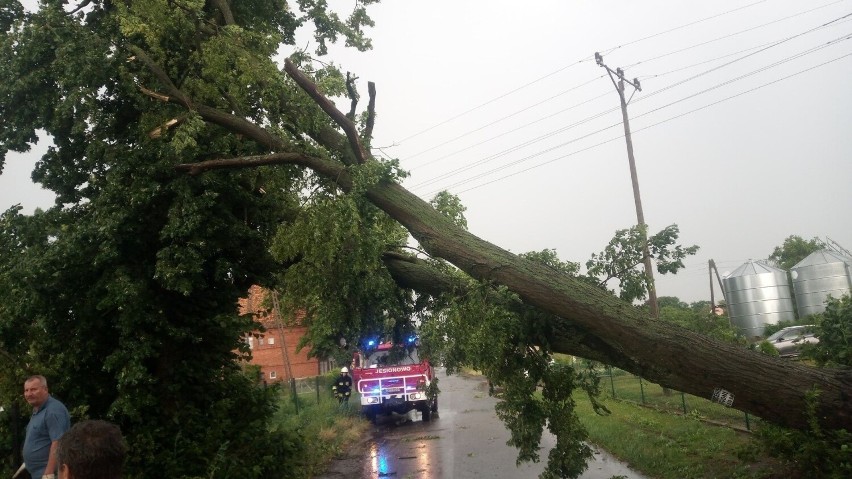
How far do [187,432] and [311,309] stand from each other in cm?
293

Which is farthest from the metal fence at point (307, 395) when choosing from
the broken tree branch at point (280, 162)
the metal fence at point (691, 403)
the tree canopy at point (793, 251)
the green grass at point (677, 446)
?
the tree canopy at point (793, 251)

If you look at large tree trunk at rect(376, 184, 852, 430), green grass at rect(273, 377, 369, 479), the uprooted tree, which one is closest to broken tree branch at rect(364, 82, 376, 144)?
the uprooted tree

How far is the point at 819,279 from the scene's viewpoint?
116ft

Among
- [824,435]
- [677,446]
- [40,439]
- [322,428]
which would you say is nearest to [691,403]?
[677,446]

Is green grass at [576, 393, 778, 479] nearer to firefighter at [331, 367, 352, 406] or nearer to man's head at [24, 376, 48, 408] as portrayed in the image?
man's head at [24, 376, 48, 408]

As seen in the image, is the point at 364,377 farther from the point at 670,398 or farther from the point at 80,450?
the point at 80,450

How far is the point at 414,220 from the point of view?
29.9 feet

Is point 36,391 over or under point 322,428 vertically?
over

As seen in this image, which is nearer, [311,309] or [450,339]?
[450,339]

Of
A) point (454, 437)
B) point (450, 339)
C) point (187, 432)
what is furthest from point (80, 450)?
point (454, 437)

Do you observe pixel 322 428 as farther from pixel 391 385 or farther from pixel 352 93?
pixel 352 93

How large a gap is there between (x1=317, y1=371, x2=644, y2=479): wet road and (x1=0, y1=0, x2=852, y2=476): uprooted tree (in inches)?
84.5

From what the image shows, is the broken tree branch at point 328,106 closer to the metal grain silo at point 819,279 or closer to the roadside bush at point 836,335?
the roadside bush at point 836,335

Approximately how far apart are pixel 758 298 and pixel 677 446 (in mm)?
29140
